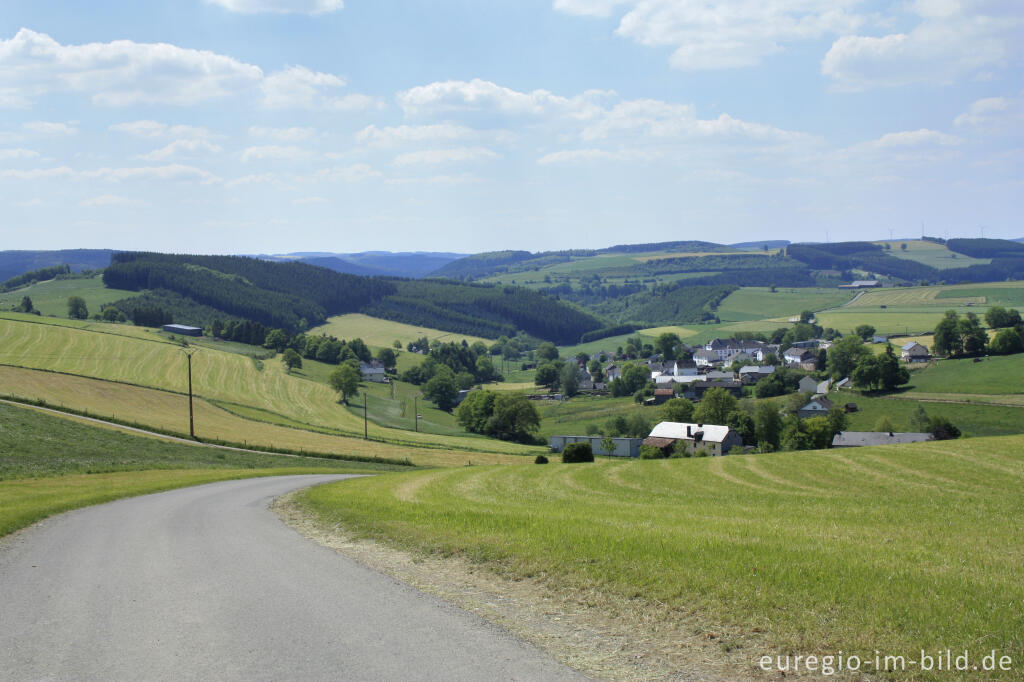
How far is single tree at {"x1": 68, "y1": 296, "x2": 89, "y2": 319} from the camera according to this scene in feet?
545

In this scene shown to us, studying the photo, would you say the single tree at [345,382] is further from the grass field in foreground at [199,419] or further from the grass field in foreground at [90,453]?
the grass field in foreground at [90,453]

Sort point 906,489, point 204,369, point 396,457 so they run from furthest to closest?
point 204,369 < point 396,457 < point 906,489

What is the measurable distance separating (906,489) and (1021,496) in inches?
139

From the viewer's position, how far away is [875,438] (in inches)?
2881

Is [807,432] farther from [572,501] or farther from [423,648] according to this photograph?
[423,648]

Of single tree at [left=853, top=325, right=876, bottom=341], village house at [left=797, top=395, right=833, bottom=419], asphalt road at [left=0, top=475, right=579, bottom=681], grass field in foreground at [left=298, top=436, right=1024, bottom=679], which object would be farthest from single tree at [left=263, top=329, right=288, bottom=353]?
asphalt road at [left=0, top=475, right=579, bottom=681]

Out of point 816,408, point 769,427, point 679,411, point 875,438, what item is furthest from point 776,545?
point 816,408

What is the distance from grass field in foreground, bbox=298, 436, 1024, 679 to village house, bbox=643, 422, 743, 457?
167 feet

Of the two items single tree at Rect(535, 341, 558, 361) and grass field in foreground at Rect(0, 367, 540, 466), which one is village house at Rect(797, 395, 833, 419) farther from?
single tree at Rect(535, 341, 558, 361)

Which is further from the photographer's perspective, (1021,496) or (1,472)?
(1,472)

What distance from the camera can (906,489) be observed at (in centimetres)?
2445

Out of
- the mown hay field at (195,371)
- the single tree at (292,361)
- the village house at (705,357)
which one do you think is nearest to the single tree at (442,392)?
the mown hay field at (195,371)

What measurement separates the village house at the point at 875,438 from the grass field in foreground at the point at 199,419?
3551 cm

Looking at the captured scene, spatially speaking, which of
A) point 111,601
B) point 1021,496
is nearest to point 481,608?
point 111,601
